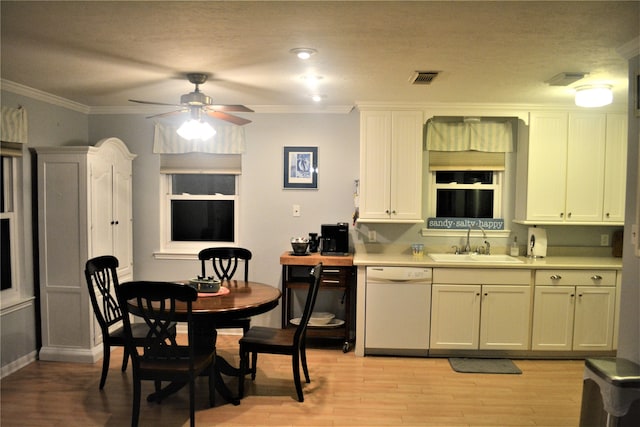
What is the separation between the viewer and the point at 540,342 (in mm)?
4078

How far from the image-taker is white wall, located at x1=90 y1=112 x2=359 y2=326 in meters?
4.63

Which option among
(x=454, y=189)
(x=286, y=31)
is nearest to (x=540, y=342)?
(x=454, y=189)

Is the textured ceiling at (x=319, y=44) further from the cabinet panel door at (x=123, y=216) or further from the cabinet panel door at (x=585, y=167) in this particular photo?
the cabinet panel door at (x=123, y=216)

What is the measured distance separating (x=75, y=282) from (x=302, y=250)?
6.50ft

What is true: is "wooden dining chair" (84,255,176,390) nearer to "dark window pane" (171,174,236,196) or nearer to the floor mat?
"dark window pane" (171,174,236,196)

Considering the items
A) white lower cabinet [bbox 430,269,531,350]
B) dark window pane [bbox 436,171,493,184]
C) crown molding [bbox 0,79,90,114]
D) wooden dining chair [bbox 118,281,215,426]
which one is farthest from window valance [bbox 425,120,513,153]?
crown molding [bbox 0,79,90,114]

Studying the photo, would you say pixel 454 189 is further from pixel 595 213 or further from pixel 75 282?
pixel 75 282

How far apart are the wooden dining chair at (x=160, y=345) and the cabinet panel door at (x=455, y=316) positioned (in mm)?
2137

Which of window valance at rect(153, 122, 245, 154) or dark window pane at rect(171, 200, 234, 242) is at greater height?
window valance at rect(153, 122, 245, 154)

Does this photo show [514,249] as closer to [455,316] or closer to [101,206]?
[455,316]

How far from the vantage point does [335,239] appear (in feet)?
14.5

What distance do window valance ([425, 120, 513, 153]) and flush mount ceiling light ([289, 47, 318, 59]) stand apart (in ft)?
7.11

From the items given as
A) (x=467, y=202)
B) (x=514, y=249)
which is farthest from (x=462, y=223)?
(x=514, y=249)

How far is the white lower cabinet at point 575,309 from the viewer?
4027 millimetres
